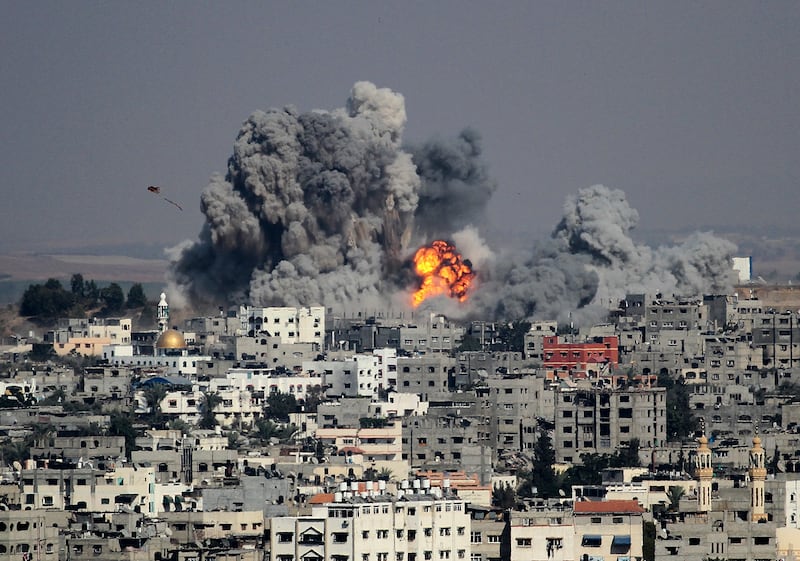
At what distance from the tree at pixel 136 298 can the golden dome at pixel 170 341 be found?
2876 cm

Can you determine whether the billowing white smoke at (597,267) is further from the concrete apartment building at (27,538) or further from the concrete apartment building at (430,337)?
the concrete apartment building at (27,538)

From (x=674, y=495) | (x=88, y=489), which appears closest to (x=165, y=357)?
(x=88, y=489)

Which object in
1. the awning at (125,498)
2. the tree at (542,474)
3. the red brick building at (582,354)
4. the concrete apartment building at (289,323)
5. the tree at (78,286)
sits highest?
the tree at (78,286)

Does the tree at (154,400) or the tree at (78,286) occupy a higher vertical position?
the tree at (78,286)

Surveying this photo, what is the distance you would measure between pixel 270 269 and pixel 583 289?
1590 cm

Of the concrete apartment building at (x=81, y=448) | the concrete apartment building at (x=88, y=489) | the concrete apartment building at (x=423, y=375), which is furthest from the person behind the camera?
the concrete apartment building at (x=423, y=375)

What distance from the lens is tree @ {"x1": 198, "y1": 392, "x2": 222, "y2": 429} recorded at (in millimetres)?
122625

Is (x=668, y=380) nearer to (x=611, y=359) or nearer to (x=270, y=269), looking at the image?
(x=611, y=359)

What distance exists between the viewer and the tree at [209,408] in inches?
4828

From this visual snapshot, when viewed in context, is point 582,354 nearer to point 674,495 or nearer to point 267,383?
point 267,383

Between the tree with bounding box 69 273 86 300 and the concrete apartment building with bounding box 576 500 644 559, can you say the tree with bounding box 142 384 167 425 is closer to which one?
the concrete apartment building with bounding box 576 500 644 559

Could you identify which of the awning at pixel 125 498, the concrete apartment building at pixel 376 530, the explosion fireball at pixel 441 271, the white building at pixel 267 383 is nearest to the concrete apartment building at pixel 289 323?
the explosion fireball at pixel 441 271

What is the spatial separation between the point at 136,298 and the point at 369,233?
1745cm

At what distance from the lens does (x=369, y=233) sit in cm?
16950
